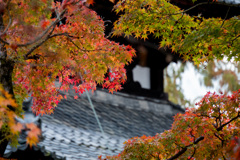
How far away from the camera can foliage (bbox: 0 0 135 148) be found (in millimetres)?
4000

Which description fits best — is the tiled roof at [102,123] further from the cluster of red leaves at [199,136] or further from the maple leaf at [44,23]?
the maple leaf at [44,23]

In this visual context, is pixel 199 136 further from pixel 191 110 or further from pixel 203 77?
pixel 203 77

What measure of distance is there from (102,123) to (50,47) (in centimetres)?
633

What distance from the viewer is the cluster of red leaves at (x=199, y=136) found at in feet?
15.4

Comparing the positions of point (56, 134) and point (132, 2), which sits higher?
point (132, 2)

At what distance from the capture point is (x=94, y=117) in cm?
1059

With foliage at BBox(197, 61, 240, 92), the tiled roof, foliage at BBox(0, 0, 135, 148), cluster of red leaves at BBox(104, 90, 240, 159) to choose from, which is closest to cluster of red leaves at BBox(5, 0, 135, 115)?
foliage at BBox(0, 0, 135, 148)

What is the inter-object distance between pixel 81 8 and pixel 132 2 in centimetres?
87

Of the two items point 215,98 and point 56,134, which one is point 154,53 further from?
point 215,98

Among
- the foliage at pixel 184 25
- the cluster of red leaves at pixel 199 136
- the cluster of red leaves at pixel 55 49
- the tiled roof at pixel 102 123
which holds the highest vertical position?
the foliage at pixel 184 25

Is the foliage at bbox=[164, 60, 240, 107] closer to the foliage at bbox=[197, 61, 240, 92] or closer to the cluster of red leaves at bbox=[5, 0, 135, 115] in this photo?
the foliage at bbox=[197, 61, 240, 92]

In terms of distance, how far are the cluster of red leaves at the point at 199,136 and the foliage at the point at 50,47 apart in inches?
45.1

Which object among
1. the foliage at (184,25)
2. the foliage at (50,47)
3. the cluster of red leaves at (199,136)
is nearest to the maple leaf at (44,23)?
the foliage at (50,47)

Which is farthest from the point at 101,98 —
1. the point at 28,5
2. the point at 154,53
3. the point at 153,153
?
the point at 28,5
